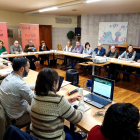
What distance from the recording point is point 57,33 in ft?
30.7

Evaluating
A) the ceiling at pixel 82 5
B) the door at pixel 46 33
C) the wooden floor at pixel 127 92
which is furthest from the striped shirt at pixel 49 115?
the door at pixel 46 33

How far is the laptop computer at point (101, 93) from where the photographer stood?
1658 millimetres

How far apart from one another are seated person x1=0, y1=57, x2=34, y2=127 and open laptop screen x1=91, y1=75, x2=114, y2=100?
81 cm

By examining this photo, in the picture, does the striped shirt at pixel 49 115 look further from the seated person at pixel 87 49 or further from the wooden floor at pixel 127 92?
the seated person at pixel 87 49

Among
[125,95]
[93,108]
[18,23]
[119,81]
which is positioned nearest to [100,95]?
[93,108]

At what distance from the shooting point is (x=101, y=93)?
1793 mm

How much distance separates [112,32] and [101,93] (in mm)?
6991

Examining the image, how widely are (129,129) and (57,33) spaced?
9.06 metres

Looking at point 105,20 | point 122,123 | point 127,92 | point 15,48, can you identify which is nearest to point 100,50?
point 127,92

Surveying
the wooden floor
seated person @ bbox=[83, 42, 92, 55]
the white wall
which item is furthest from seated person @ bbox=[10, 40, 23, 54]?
the white wall

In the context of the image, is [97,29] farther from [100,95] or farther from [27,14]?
[100,95]

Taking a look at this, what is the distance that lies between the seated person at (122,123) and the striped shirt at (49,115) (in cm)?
39

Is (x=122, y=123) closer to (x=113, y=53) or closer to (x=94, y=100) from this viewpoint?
(x=94, y=100)

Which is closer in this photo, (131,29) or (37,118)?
(37,118)
